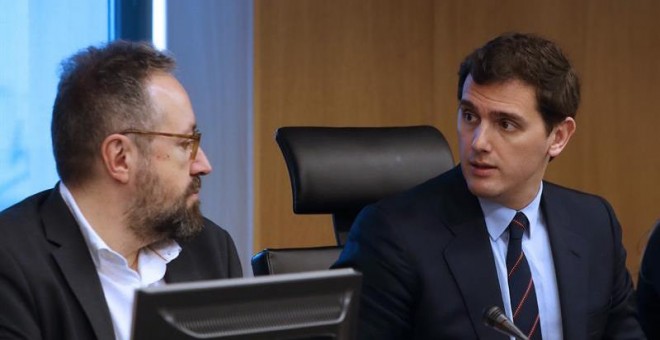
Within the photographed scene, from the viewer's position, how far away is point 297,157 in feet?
8.70

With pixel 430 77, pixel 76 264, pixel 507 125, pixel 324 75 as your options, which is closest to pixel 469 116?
pixel 507 125

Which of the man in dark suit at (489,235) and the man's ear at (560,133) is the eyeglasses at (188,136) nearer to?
the man in dark suit at (489,235)

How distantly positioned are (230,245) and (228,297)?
2.81 feet

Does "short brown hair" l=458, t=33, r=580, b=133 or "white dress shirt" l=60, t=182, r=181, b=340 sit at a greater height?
"short brown hair" l=458, t=33, r=580, b=133

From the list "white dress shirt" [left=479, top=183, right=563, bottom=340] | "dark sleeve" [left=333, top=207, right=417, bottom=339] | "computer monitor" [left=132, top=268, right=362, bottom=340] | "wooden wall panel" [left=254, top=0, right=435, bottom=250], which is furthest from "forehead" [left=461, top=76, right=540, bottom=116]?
"wooden wall panel" [left=254, top=0, right=435, bottom=250]

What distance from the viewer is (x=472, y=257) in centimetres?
239

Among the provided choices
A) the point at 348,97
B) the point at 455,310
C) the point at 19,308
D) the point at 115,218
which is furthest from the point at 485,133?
the point at 348,97

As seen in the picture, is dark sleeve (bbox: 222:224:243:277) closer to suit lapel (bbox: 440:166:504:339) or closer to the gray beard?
the gray beard

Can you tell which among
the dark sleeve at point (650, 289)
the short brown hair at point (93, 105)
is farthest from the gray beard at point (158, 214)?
the dark sleeve at point (650, 289)

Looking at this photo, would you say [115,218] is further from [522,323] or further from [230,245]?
[522,323]

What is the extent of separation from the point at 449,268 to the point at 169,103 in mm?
717

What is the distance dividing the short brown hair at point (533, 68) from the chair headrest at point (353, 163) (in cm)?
40

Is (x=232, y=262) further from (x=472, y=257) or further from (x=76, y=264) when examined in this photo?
(x=472, y=257)

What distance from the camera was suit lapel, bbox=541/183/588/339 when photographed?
244 centimetres
